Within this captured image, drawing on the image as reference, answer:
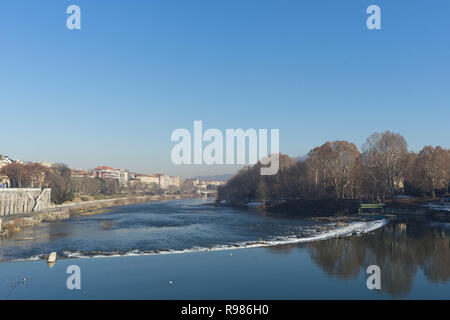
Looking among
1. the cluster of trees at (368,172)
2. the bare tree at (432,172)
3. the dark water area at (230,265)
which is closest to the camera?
the dark water area at (230,265)

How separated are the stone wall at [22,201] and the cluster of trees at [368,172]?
51721 millimetres

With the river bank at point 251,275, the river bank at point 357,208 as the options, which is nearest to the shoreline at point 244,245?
the river bank at point 251,275

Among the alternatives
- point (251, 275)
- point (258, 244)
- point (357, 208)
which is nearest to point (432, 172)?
point (357, 208)

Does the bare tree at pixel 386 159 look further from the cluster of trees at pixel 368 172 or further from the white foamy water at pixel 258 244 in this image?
the white foamy water at pixel 258 244

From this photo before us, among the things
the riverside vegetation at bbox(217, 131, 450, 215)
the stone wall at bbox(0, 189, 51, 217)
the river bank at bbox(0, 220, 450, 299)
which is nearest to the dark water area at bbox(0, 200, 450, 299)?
A: the river bank at bbox(0, 220, 450, 299)

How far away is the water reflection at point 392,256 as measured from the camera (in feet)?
66.4

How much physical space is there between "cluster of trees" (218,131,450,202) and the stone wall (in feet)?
170

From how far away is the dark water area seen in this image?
17406 millimetres

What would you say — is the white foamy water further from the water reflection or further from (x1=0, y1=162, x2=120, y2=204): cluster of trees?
(x1=0, y1=162, x2=120, y2=204): cluster of trees

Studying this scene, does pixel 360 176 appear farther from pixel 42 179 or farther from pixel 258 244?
pixel 42 179

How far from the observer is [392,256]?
85.3 feet

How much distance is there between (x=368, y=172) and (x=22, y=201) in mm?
66345
